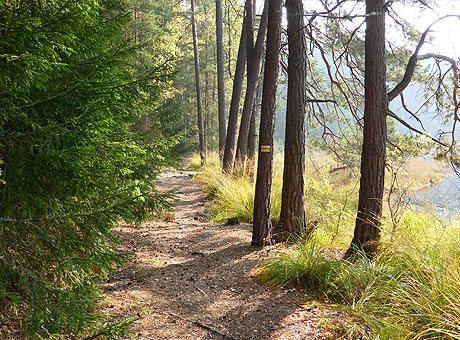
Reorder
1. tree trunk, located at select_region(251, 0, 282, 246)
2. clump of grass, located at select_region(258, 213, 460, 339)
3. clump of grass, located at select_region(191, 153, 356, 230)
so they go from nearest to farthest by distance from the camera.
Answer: clump of grass, located at select_region(258, 213, 460, 339)
tree trunk, located at select_region(251, 0, 282, 246)
clump of grass, located at select_region(191, 153, 356, 230)

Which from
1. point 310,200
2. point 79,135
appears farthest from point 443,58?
point 79,135

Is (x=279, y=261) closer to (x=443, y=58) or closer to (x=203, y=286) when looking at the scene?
(x=203, y=286)

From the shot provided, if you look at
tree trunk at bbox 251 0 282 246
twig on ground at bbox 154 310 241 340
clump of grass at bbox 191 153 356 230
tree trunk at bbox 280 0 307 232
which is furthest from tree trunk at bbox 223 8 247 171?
twig on ground at bbox 154 310 241 340

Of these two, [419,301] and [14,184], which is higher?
[14,184]

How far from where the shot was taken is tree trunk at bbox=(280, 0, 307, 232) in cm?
516

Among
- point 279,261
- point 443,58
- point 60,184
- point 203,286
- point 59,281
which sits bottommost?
point 203,286

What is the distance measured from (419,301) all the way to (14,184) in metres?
3.10

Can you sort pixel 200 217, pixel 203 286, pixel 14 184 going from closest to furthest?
pixel 14 184, pixel 203 286, pixel 200 217

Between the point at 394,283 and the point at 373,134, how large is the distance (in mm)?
1802

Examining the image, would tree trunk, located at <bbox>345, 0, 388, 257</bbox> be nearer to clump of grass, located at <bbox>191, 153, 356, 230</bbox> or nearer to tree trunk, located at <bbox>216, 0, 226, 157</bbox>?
clump of grass, located at <bbox>191, 153, 356, 230</bbox>

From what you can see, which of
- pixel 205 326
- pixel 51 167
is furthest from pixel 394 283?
pixel 51 167

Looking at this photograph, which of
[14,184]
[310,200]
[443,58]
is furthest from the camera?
[310,200]

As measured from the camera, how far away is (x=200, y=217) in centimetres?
749

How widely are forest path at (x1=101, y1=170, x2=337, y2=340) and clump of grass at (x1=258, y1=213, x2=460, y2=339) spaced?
0.86ft
